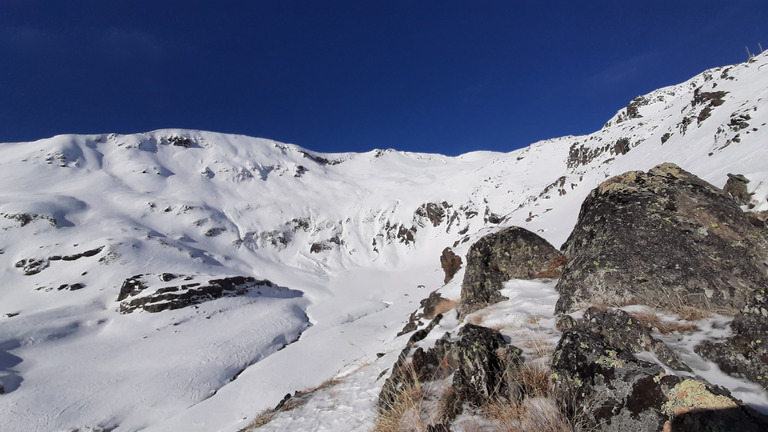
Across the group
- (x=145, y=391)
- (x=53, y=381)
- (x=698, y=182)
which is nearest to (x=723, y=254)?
(x=698, y=182)

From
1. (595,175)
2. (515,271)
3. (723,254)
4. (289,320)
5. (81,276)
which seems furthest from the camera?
(81,276)

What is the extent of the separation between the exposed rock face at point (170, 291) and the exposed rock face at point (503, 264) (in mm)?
48457

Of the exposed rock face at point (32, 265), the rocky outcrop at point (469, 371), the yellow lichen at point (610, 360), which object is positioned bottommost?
the rocky outcrop at point (469, 371)

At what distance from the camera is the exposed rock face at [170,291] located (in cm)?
4591

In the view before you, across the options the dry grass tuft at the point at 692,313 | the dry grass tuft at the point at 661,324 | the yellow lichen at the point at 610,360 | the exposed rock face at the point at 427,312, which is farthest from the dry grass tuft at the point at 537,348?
the exposed rock face at the point at 427,312

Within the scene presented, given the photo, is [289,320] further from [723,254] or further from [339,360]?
[723,254]

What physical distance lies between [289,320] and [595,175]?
39768 mm

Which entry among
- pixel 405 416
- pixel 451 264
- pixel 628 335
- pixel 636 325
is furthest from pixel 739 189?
pixel 451 264

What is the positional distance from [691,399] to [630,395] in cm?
40

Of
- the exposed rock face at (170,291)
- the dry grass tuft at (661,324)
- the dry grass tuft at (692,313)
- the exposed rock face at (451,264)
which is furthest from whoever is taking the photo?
the exposed rock face at (170,291)

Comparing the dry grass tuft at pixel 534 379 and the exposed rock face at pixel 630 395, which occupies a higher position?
the exposed rock face at pixel 630 395

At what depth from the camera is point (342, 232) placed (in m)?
95.8

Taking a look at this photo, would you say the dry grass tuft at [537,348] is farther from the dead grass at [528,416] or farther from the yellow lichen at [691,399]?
the yellow lichen at [691,399]

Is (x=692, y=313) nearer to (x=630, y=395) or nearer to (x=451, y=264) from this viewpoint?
(x=630, y=395)
